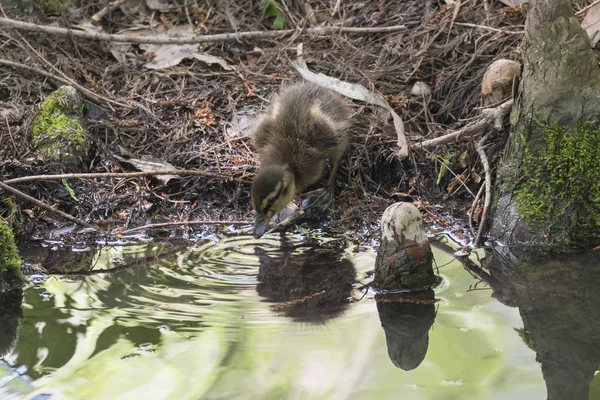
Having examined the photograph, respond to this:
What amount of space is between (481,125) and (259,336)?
219 centimetres

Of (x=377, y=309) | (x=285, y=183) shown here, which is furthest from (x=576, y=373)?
(x=285, y=183)

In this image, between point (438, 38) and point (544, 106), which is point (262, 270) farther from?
point (438, 38)

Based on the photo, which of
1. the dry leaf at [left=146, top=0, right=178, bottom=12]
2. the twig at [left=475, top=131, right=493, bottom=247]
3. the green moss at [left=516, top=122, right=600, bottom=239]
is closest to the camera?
the green moss at [left=516, top=122, right=600, bottom=239]

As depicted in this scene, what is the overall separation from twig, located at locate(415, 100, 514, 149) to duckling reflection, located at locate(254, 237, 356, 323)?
1088 millimetres

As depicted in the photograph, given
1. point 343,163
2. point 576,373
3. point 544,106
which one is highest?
point 544,106

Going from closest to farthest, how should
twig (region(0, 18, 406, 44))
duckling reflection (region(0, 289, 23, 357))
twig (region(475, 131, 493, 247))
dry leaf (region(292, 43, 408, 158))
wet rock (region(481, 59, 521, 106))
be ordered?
duckling reflection (region(0, 289, 23, 357)) → twig (region(475, 131, 493, 247)) → wet rock (region(481, 59, 521, 106)) → dry leaf (region(292, 43, 408, 158)) → twig (region(0, 18, 406, 44))

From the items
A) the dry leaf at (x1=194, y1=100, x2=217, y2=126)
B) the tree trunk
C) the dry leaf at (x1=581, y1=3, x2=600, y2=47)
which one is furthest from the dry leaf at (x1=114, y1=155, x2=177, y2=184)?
the dry leaf at (x1=581, y1=3, x2=600, y2=47)

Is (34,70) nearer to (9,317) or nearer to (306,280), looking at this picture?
(9,317)

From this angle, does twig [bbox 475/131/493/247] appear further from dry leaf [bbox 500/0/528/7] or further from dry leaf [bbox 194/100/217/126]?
dry leaf [bbox 194/100/217/126]

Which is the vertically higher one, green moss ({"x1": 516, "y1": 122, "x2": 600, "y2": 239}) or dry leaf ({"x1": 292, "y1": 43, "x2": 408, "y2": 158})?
dry leaf ({"x1": 292, "y1": 43, "x2": 408, "y2": 158})

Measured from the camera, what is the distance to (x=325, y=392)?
9.30 ft

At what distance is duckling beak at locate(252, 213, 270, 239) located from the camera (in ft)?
14.3

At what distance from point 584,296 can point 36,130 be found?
383cm

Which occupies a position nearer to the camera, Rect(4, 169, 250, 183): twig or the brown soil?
Rect(4, 169, 250, 183): twig
